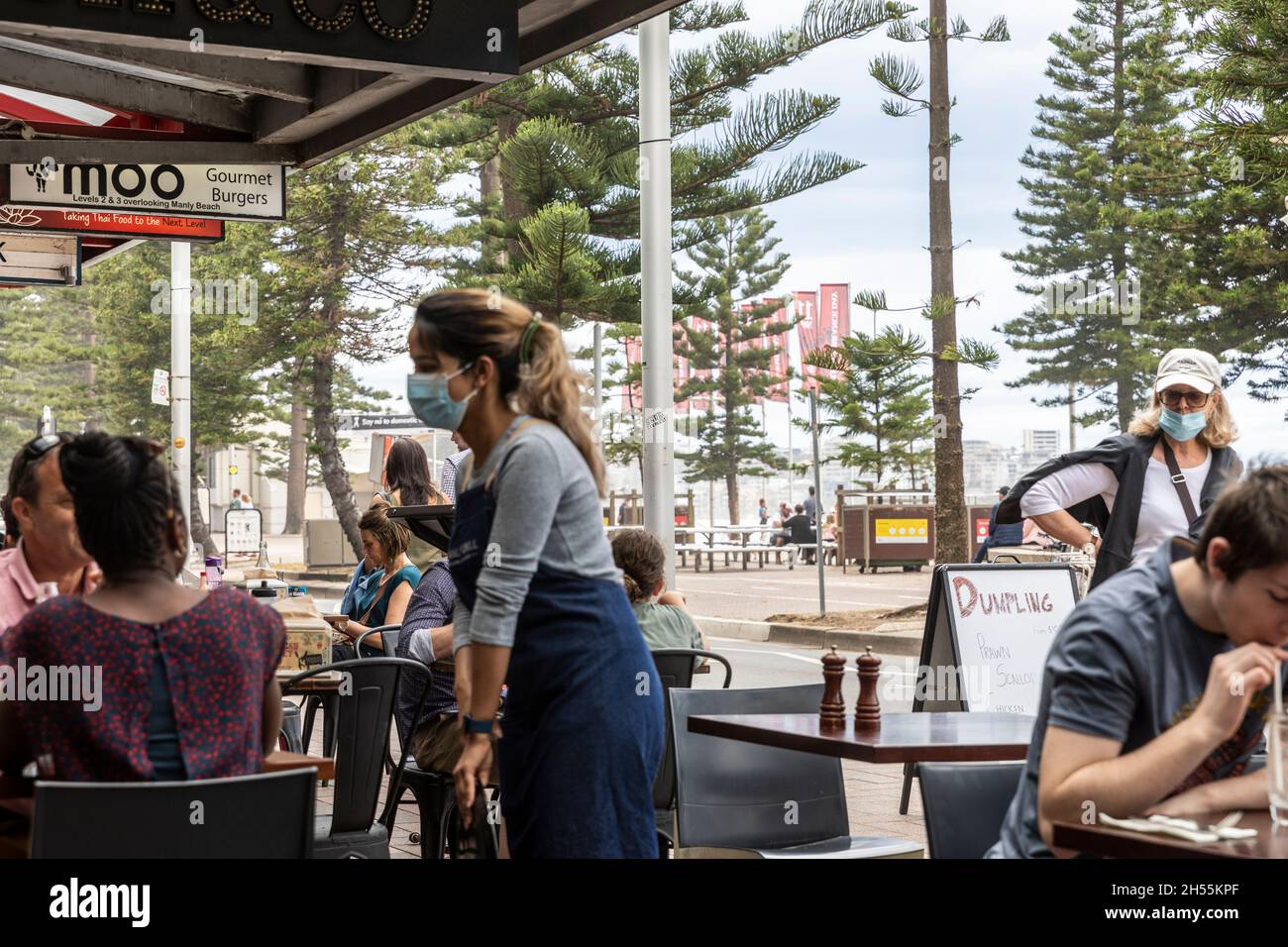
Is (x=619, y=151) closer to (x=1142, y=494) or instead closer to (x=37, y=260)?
(x=37, y=260)

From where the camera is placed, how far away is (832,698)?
14.4ft

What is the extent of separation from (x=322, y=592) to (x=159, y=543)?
2468cm

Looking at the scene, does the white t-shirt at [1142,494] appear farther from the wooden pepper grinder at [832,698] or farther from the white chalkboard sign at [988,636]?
the wooden pepper grinder at [832,698]

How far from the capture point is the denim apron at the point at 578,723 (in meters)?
3.24

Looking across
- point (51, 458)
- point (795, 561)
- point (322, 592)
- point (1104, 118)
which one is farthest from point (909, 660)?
point (1104, 118)

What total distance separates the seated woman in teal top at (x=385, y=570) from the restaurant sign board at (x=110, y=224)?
4.84 metres

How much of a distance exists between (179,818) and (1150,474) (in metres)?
4.00

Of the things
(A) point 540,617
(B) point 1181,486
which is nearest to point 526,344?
(A) point 540,617

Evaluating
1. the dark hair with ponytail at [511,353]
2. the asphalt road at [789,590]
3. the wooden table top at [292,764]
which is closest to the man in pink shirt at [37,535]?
the wooden table top at [292,764]

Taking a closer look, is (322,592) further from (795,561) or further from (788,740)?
(788,740)

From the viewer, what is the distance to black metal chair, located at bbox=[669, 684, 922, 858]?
14.6 feet
